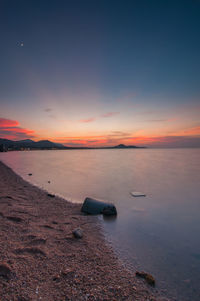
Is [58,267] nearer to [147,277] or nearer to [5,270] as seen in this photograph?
[5,270]

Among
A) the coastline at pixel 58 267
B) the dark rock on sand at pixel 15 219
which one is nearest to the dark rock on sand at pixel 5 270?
the coastline at pixel 58 267

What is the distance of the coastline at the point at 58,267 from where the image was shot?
3125mm

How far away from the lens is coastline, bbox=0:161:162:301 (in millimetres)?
3125

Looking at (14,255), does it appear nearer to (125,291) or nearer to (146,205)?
(125,291)

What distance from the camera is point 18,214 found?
657cm

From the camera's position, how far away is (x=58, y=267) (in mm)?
3818

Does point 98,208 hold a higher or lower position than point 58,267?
lower

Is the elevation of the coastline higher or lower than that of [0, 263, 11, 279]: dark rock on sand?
lower

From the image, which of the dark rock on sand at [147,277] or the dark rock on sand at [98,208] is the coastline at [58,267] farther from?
the dark rock on sand at [98,208]

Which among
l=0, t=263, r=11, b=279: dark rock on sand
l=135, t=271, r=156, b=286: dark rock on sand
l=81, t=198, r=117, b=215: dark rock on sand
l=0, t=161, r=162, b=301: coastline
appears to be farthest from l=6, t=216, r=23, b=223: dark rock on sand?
l=135, t=271, r=156, b=286: dark rock on sand

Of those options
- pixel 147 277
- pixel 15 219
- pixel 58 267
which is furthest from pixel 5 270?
pixel 147 277

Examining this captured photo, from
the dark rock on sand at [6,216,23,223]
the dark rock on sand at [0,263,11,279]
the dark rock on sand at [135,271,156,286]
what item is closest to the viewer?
the dark rock on sand at [0,263,11,279]

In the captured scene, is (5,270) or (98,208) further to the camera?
(98,208)

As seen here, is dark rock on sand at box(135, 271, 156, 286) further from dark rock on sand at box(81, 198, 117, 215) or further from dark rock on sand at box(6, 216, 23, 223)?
dark rock on sand at box(6, 216, 23, 223)
